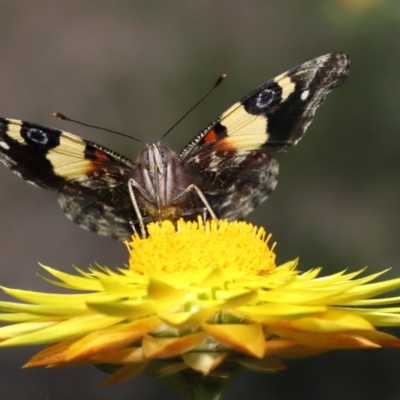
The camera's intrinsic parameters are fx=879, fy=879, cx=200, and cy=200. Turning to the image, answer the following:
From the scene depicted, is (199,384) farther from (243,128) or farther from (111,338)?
(243,128)

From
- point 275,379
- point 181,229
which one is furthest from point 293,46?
point 181,229

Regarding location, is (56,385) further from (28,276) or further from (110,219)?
(110,219)

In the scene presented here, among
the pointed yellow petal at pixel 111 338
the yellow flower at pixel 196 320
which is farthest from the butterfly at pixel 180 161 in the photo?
the pointed yellow petal at pixel 111 338

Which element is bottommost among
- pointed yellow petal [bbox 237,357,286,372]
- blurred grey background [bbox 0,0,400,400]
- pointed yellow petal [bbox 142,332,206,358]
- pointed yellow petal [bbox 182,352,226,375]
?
pointed yellow petal [bbox 237,357,286,372]

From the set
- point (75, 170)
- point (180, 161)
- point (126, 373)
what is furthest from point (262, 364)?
point (75, 170)

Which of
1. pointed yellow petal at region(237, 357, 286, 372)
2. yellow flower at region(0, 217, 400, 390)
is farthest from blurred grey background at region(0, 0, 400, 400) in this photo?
pointed yellow petal at region(237, 357, 286, 372)

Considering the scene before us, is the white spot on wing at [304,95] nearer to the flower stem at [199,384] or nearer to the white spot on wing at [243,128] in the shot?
the white spot on wing at [243,128]

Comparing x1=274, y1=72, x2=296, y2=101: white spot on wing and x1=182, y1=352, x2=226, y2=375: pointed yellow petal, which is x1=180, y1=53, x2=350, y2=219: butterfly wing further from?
x1=182, y1=352, x2=226, y2=375: pointed yellow petal
